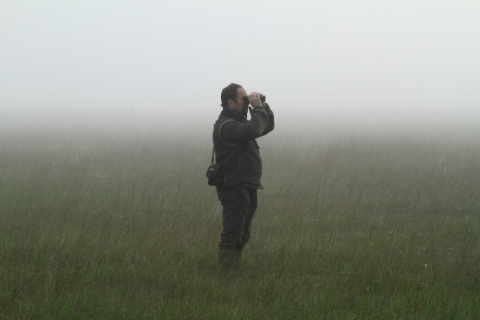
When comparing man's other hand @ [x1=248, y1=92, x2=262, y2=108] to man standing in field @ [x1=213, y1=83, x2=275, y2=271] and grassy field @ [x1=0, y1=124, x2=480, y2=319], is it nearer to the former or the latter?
man standing in field @ [x1=213, y1=83, x2=275, y2=271]

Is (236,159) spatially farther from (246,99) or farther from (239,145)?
(246,99)

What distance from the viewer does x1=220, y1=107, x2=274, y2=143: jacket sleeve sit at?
159 inches

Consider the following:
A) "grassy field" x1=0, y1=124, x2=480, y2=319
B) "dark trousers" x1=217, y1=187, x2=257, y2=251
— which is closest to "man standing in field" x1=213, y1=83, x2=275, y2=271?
"dark trousers" x1=217, y1=187, x2=257, y2=251

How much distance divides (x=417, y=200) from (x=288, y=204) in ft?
7.06

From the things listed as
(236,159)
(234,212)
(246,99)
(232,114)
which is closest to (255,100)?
(246,99)

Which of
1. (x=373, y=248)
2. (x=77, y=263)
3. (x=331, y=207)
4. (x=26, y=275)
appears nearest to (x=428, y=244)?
(x=373, y=248)

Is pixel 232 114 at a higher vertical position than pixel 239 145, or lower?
higher

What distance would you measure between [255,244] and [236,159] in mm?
1440

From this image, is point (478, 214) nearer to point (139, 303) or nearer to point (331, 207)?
point (331, 207)

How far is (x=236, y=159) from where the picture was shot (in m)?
4.27

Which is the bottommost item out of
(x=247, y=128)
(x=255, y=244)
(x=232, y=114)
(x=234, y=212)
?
(x=255, y=244)

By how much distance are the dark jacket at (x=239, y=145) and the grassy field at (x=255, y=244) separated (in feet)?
3.05

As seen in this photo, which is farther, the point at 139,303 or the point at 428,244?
the point at 428,244

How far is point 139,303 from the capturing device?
371cm
